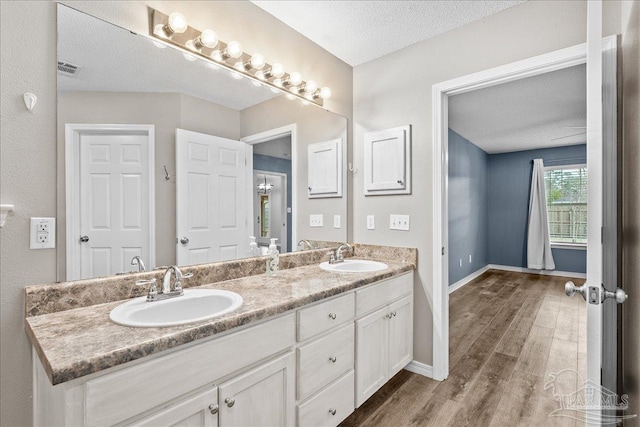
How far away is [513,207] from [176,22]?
651 centimetres

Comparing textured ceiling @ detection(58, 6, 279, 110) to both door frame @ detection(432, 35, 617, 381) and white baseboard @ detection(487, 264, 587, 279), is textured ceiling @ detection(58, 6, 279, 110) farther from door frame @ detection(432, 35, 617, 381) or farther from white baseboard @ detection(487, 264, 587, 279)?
white baseboard @ detection(487, 264, 587, 279)

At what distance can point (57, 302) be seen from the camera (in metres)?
1.19

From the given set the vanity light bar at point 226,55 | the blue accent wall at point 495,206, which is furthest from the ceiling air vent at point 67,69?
the blue accent wall at point 495,206

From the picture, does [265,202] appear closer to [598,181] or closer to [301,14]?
[301,14]

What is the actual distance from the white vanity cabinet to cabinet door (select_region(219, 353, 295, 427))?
533 mm

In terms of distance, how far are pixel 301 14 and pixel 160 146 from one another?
1291mm

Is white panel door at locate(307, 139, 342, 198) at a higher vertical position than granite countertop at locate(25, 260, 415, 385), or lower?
higher

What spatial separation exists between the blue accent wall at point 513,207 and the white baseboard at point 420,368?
4872 millimetres

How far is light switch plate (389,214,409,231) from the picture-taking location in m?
2.40

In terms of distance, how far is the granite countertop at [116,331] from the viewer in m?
0.82

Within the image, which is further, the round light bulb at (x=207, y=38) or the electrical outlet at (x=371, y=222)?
the electrical outlet at (x=371, y=222)

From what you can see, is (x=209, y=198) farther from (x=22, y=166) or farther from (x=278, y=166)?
(x=22, y=166)

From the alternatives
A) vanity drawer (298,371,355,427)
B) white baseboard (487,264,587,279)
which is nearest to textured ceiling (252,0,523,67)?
vanity drawer (298,371,355,427)

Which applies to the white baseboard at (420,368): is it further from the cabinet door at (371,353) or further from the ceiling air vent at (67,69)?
the ceiling air vent at (67,69)
